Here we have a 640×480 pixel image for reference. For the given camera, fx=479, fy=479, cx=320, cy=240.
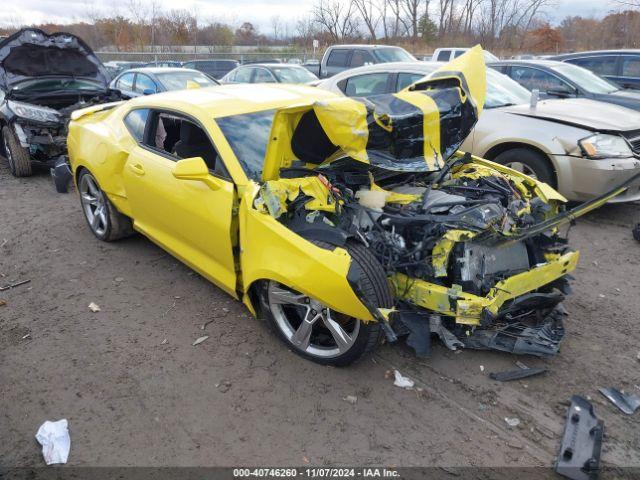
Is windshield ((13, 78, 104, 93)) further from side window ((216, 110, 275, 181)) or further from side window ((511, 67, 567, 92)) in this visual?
side window ((511, 67, 567, 92))

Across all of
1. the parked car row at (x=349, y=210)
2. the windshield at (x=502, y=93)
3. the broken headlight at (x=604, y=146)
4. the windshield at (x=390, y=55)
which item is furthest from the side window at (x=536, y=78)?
the parked car row at (x=349, y=210)

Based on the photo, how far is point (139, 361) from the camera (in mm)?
3207

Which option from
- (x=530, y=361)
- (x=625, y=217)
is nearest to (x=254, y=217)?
(x=530, y=361)

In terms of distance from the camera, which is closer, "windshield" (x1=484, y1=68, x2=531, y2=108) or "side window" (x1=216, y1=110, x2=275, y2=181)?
"side window" (x1=216, y1=110, x2=275, y2=181)

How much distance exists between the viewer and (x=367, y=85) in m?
6.71

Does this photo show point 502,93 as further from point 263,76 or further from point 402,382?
point 263,76

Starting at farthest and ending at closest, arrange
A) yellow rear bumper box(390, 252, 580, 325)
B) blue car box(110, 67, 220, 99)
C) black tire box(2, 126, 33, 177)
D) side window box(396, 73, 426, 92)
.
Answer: blue car box(110, 67, 220, 99) → black tire box(2, 126, 33, 177) → side window box(396, 73, 426, 92) → yellow rear bumper box(390, 252, 580, 325)

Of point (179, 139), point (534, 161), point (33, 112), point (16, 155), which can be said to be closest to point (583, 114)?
point (534, 161)

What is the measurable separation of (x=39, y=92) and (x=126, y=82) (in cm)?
243

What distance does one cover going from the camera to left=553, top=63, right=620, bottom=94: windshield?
7.46 m

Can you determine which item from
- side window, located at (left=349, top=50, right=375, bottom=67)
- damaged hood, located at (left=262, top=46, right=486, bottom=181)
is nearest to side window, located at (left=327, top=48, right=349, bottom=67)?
side window, located at (left=349, top=50, right=375, bottom=67)

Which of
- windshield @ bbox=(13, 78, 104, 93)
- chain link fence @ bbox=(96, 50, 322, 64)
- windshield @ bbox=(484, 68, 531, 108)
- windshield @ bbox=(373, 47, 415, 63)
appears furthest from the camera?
chain link fence @ bbox=(96, 50, 322, 64)

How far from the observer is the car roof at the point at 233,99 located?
3.64 meters

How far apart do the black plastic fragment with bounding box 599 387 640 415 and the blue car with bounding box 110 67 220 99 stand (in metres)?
8.28
